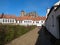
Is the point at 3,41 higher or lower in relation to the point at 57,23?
lower

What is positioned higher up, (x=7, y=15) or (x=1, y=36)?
(x=7, y=15)

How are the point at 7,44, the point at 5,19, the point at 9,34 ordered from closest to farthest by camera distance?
the point at 7,44 → the point at 9,34 → the point at 5,19

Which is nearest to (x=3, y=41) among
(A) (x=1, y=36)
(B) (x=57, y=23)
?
(A) (x=1, y=36)

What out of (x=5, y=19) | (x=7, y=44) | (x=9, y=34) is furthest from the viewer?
(x=5, y=19)

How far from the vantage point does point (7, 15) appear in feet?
249

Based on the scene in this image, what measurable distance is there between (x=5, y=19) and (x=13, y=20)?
11.3 ft

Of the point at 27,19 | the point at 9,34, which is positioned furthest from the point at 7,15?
the point at 9,34

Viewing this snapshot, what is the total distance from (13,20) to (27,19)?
615 centimetres

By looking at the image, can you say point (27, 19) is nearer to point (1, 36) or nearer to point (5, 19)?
point (5, 19)

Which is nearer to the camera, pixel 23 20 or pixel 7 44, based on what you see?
pixel 7 44

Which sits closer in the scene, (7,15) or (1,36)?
(1,36)

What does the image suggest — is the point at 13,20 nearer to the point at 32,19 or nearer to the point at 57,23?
the point at 32,19

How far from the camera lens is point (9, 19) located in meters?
72.6

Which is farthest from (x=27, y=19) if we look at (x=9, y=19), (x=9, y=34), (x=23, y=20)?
(x=9, y=34)
